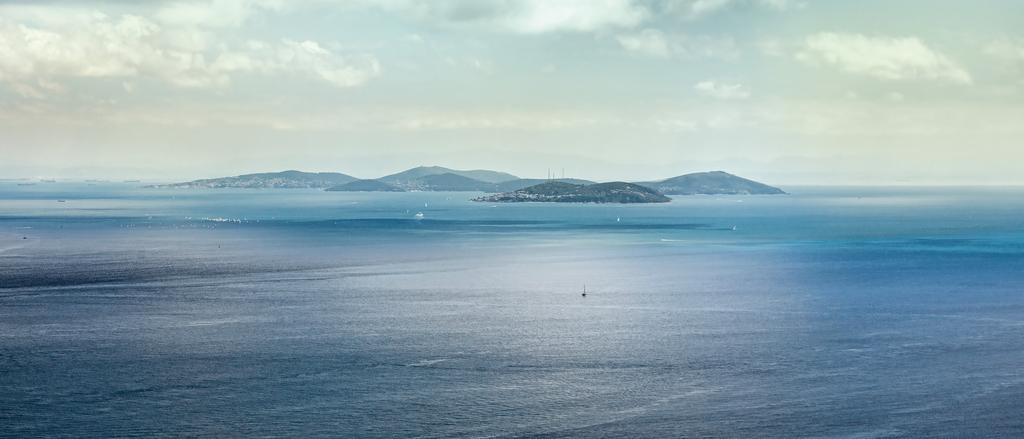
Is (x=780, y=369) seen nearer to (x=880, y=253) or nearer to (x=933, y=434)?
(x=933, y=434)

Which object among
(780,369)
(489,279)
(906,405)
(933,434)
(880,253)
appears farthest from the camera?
(880,253)

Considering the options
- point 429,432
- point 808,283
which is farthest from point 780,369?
point 808,283

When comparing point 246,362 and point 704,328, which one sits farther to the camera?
point 704,328

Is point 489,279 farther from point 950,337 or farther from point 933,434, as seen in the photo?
point 933,434

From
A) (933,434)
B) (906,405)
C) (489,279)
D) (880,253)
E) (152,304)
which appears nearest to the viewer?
(933,434)

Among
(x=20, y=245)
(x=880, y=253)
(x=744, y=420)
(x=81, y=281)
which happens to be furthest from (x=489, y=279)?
(x=20, y=245)

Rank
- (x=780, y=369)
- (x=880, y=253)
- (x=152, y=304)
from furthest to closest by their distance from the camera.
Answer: (x=880, y=253)
(x=152, y=304)
(x=780, y=369)

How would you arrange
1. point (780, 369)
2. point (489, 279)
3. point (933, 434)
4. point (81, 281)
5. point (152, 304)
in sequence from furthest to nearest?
point (489, 279) → point (81, 281) → point (152, 304) → point (780, 369) → point (933, 434)
